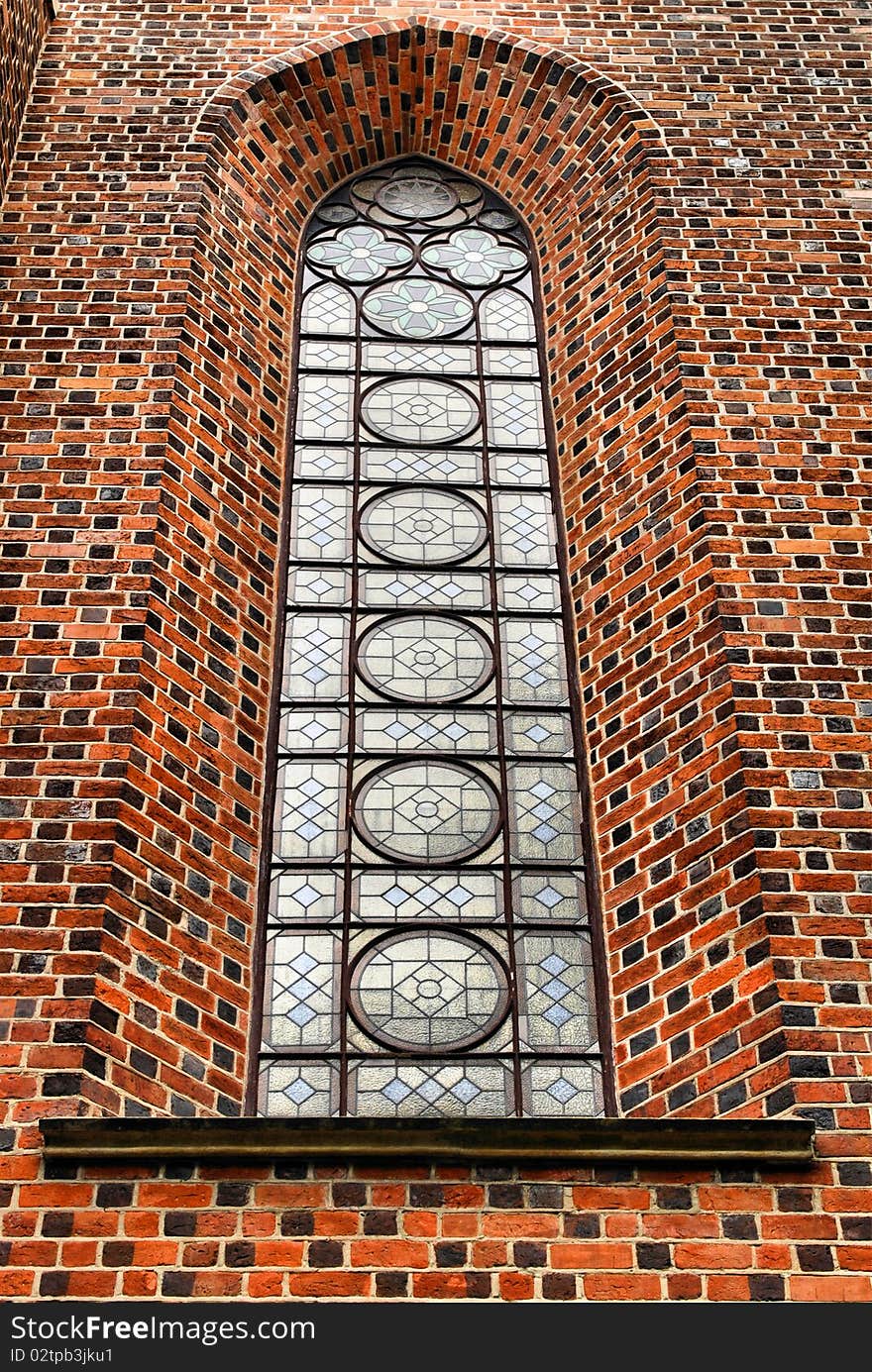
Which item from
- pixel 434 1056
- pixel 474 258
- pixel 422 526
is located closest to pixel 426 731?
pixel 422 526

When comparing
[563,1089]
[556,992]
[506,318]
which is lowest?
[563,1089]

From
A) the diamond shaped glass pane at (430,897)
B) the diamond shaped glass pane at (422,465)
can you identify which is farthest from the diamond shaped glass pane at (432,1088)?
the diamond shaped glass pane at (422,465)

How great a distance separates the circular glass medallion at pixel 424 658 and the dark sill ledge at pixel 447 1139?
2.43 m

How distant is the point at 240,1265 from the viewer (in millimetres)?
5465

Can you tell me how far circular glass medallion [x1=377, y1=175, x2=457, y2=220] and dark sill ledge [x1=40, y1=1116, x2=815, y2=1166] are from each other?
232 inches

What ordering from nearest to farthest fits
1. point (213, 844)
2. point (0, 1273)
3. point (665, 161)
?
1. point (0, 1273)
2. point (213, 844)
3. point (665, 161)

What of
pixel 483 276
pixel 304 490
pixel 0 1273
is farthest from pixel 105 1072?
pixel 483 276

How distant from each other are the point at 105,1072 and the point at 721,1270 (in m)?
2.04

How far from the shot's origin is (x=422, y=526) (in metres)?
8.45

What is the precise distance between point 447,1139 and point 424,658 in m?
2.69

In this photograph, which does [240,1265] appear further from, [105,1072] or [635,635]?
[635,635]

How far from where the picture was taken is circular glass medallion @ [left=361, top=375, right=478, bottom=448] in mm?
8883

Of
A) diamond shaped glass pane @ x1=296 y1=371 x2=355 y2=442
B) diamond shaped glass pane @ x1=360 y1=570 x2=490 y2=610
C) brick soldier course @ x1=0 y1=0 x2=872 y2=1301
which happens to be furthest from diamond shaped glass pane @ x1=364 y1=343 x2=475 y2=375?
diamond shaped glass pane @ x1=360 y1=570 x2=490 y2=610

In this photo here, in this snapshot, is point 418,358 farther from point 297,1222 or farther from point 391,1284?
point 391,1284
